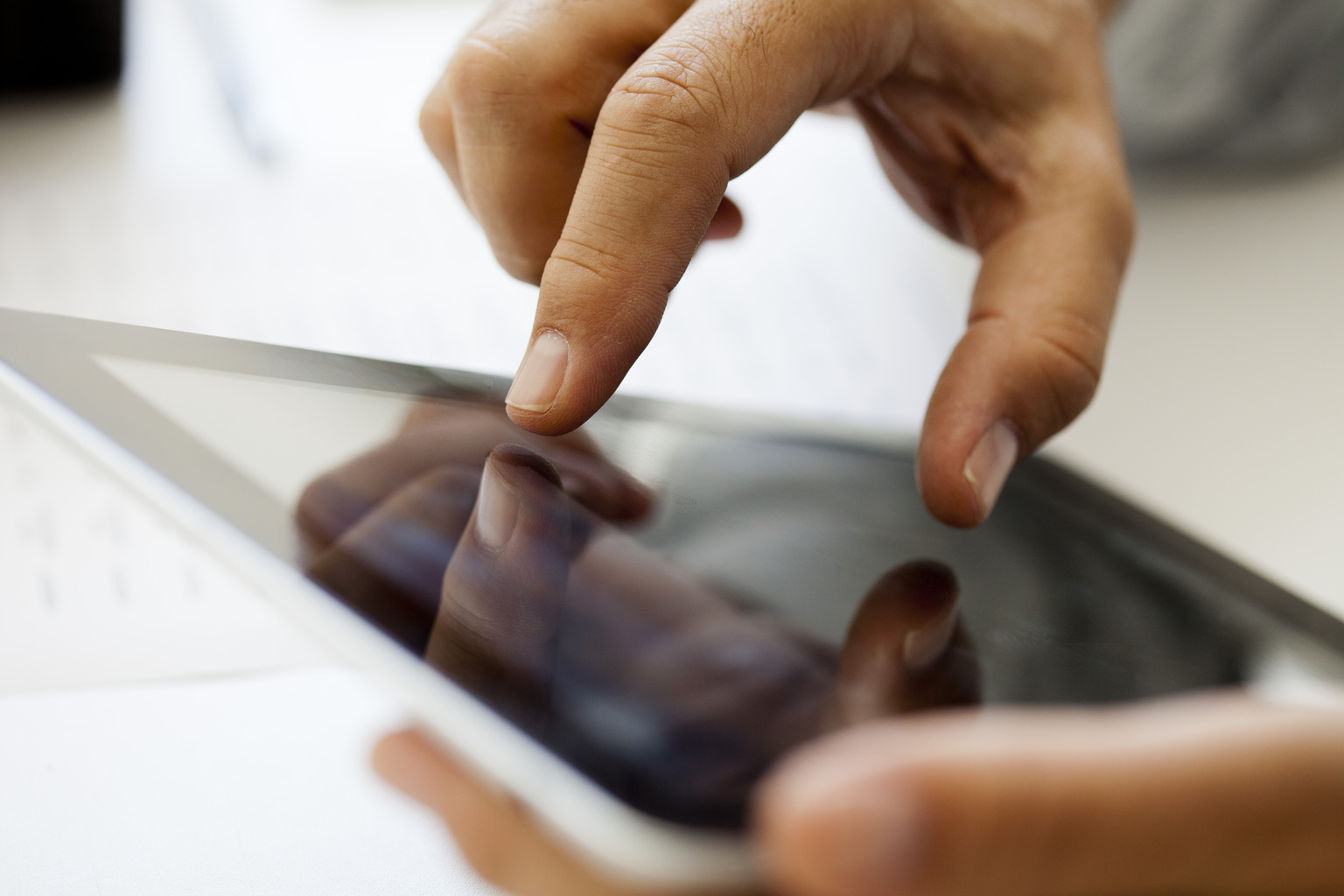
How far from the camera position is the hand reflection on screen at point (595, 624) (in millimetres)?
153

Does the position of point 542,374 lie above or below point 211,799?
above

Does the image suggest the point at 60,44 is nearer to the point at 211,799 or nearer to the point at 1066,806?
the point at 211,799

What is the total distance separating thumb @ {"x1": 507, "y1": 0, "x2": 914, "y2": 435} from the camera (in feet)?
0.86

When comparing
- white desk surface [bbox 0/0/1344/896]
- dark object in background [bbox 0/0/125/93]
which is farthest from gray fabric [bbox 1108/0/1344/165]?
dark object in background [bbox 0/0/125/93]

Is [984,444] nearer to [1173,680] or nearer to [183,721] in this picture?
[1173,680]

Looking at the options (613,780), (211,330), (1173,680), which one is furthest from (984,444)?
(211,330)

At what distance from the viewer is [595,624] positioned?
0.66ft

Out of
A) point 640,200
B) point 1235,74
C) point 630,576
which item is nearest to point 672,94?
point 640,200

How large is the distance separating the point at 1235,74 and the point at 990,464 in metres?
0.37

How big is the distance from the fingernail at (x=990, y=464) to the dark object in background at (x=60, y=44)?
572mm

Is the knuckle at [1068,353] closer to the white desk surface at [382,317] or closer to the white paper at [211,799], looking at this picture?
the white desk surface at [382,317]

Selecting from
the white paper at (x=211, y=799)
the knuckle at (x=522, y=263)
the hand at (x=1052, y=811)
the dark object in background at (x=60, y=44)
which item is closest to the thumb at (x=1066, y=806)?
the hand at (x=1052, y=811)

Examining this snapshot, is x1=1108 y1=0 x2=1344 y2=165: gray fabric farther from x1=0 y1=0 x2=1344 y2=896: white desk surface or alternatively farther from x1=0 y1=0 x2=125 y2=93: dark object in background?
x1=0 y1=0 x2=125 y2=93: dark object in background

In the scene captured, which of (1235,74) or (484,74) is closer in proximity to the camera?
(484,74)
